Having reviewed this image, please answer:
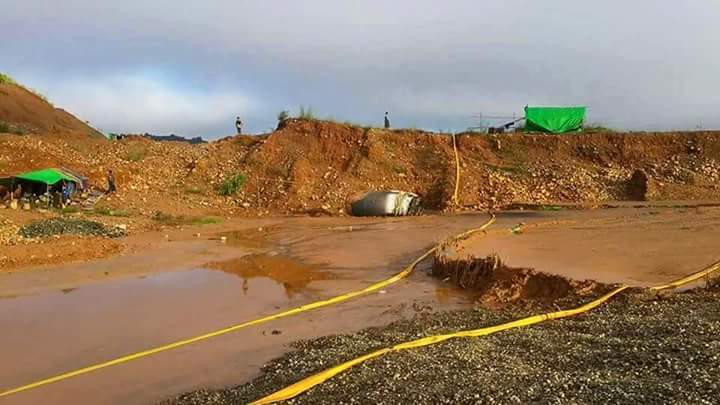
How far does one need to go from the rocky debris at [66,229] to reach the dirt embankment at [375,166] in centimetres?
579

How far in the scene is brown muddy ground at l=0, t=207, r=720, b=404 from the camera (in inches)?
269

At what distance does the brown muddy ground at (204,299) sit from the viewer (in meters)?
6.84

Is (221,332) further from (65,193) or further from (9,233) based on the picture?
(65,193)

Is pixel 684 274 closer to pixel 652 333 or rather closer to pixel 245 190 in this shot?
pixel 652 333

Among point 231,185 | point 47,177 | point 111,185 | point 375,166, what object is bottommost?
point 231,185

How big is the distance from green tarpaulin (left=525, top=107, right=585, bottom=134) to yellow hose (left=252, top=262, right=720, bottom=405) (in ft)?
75.0

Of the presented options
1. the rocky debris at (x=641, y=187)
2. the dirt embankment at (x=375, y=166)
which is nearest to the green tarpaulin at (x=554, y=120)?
the dirt embankment at (x=375, y=166)

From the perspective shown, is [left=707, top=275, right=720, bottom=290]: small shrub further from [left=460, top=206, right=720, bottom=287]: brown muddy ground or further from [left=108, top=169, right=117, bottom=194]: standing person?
[left=108, top=169, right=117, bottom=194]: standing person

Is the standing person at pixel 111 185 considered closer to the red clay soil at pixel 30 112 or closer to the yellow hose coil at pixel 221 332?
the red clay soil at pixel 30 112

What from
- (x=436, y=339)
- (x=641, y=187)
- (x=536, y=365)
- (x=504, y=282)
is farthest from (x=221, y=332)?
(x=641, y=187)

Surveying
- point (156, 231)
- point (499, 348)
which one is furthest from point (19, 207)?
point (499, 348)

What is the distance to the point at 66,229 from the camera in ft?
Answer: 54.0

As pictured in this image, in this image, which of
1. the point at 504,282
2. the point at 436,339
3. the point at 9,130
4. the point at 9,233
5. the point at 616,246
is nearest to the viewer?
the point at 436,339

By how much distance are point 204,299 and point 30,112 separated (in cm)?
3413
